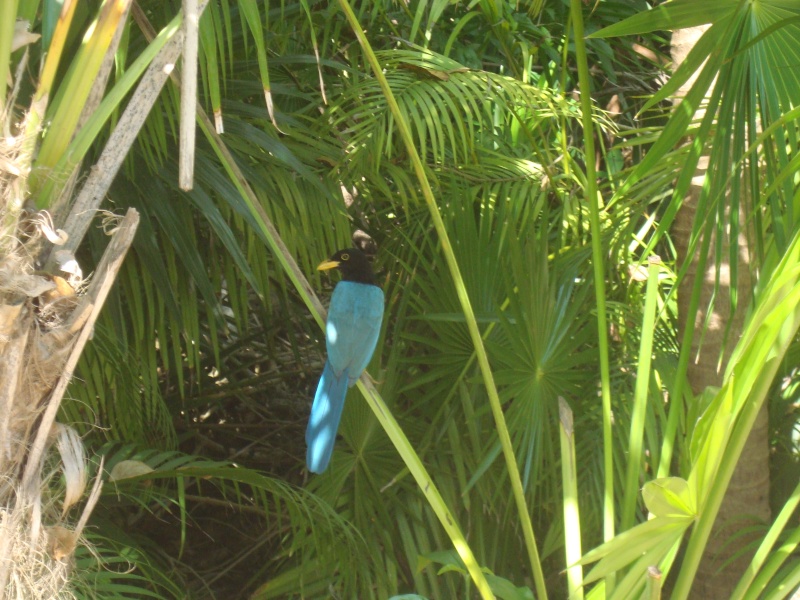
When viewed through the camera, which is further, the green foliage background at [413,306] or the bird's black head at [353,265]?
the bird's black head at [353,265]

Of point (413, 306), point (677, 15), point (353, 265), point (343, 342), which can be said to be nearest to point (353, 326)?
point (343, 342)

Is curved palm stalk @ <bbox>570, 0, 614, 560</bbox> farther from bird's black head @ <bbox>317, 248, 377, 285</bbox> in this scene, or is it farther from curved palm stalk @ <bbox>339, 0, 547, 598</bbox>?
bird's black head @ <bbox>317, 248, 377, 285</bbox>

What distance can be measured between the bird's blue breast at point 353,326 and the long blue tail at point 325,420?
0.04 metres

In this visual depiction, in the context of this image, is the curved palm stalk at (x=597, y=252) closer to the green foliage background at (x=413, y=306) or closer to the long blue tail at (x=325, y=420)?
the green foliage background at (x=413, y=306)

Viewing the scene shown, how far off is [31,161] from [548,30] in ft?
10.7

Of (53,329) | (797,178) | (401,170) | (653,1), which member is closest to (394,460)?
(401,170)

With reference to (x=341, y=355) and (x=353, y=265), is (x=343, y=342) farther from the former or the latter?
(x=353, y=265)

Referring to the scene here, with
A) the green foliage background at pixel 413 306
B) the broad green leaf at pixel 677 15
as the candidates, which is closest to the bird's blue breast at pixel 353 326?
the green foliage background at pixel 413 306

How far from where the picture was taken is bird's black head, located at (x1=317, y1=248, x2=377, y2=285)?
331cm

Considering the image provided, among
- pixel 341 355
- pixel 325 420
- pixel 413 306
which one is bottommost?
pixel 325 420

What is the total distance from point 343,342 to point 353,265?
0.47 metres

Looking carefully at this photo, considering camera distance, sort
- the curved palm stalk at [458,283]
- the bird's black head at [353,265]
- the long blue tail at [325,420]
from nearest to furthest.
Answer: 1. the curved palm stalk at [458,283]
2. the long blue tail at [325,420]
3. the bird's black head at [353,265]

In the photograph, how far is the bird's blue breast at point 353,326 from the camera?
115 inches

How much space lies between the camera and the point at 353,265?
338cm
